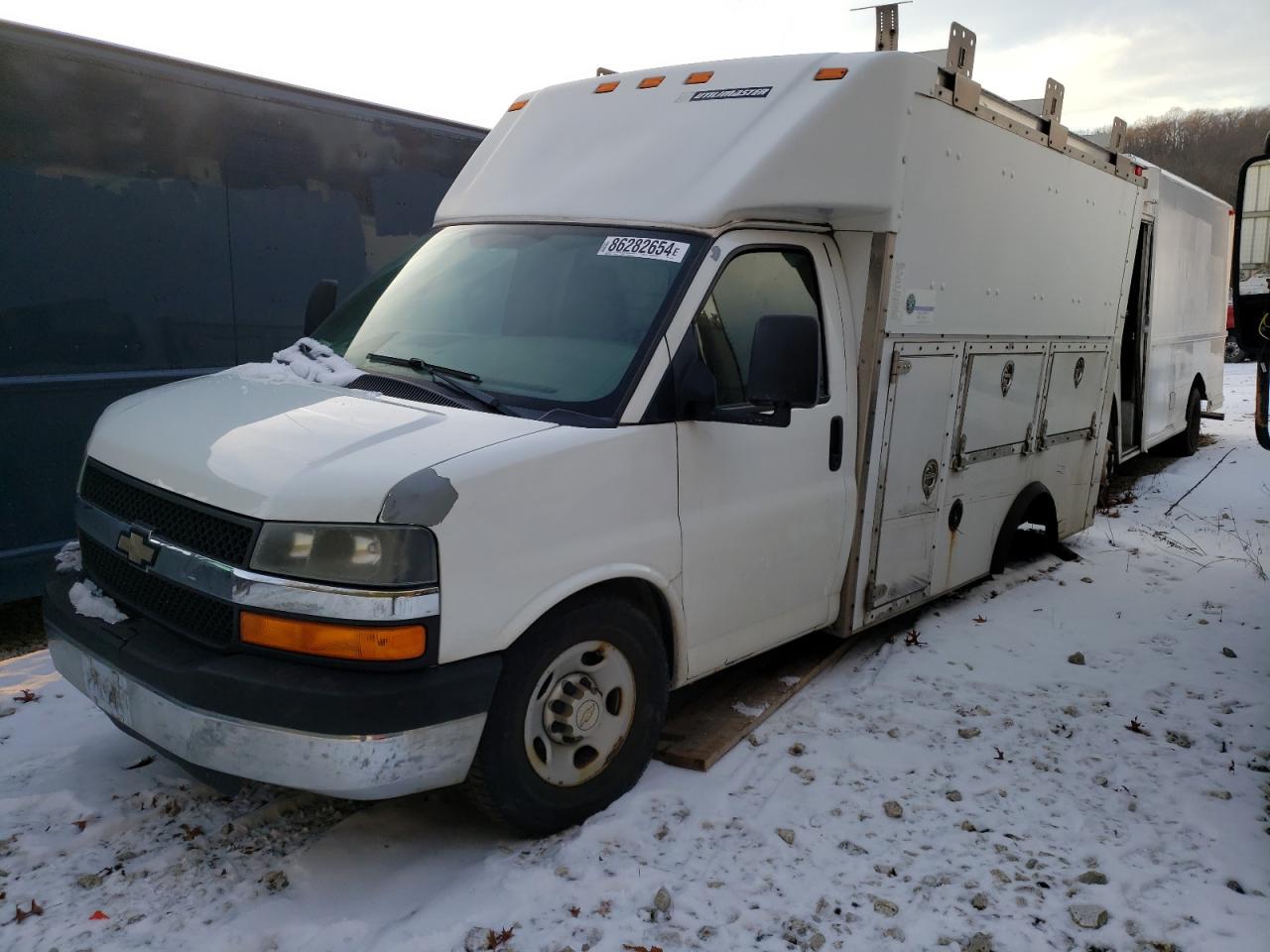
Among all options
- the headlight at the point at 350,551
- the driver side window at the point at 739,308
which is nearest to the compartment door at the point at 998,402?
the driver side window at the point at 739,308

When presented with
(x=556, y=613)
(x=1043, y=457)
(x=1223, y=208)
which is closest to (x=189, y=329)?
(x=556, y=613)

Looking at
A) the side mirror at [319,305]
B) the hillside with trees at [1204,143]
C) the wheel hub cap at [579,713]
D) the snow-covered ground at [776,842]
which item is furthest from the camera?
the hillside with trees at [1204,143]

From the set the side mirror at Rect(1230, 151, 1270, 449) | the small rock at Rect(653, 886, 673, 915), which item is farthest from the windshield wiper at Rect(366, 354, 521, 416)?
the side mirror at Rect(1230, 151, 1270, 449)

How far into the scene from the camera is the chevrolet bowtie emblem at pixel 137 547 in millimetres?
3357

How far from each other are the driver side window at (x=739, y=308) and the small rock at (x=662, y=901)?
69.0 inches

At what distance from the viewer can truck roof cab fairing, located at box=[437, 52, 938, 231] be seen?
4.17m

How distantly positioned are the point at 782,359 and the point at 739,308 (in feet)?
1.83

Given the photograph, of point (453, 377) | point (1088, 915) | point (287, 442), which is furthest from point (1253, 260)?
point (287, 442)

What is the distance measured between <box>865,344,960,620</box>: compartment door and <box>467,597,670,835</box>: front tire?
1.71 meters

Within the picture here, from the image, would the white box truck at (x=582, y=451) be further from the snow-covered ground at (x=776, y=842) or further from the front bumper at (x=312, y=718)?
the snow-covered ground at (x=776, y=842)

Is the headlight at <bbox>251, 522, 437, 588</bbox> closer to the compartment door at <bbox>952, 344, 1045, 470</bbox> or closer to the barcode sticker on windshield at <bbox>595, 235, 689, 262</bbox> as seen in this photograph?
the barcode sticker on windshield at <bbox>595, 235, 689, 262</bbox>

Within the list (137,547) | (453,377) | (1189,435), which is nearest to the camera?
(137,547)

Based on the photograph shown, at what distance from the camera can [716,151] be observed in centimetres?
422

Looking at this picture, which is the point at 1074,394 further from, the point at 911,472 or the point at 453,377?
the point at 453,377
